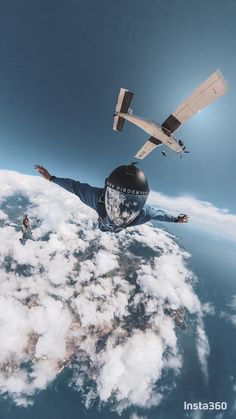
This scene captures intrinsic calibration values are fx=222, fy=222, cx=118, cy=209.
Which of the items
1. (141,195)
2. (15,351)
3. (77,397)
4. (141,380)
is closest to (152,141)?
(141,195)

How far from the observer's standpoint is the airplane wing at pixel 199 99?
11422 millimetres

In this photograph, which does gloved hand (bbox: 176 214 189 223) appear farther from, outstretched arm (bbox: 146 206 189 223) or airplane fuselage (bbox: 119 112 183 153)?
airplane fuselage (bbox: 119 112 183 153)

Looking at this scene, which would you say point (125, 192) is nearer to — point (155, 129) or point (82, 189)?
point (82, 189)

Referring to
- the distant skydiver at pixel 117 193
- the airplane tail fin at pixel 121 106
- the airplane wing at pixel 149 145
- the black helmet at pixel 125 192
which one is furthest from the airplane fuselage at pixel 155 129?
the black helmet at pixel 125 192

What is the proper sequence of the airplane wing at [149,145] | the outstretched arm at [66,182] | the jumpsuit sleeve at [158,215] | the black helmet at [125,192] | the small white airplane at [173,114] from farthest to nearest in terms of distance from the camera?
the airplane wing at [149,145]
the small white airplane at [173,114]
the jumpsuit sleeve at [158,215]
the outstretched arm at [66,182]
the black helmet at [125,192]

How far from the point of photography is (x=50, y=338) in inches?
7259

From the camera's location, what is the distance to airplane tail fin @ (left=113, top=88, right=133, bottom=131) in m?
13.3

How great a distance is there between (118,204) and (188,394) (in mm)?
199365

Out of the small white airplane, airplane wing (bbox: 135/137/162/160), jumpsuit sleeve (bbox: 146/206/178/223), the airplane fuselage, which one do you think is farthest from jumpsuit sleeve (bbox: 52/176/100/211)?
airplane wing (bbox: 135/137/162/160)

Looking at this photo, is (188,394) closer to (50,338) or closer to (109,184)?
(50,338)

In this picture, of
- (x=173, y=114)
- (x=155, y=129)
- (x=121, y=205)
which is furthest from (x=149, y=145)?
(x=121, y=205)

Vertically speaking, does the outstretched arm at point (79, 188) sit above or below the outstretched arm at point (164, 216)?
above

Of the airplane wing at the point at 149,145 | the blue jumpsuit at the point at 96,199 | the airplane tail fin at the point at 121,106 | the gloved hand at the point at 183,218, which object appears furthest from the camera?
the airplane wing at the point at 149,145

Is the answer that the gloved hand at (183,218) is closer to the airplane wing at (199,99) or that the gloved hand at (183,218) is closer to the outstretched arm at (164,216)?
the outstretched arm at (164,216)
